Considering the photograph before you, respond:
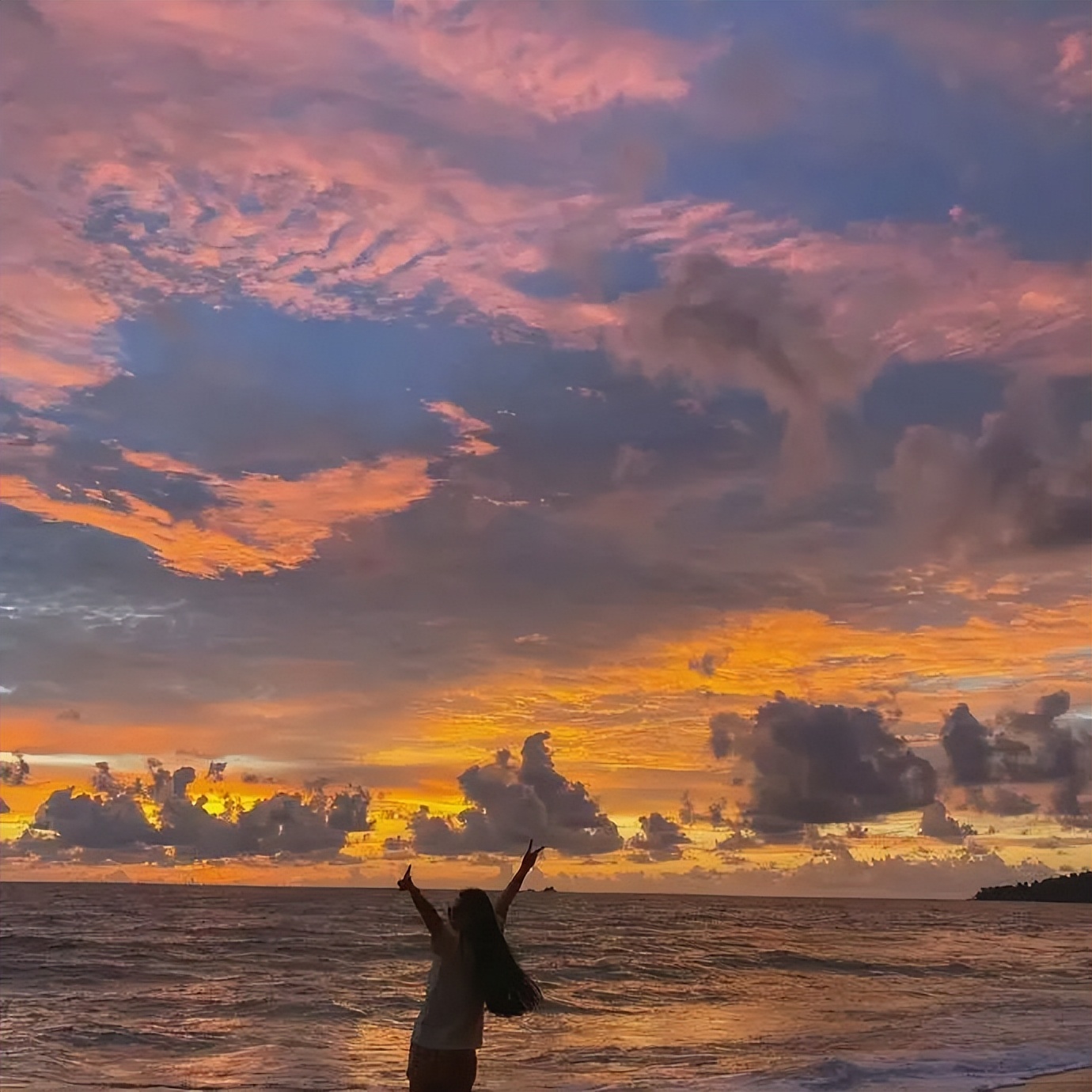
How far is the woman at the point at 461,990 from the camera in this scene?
233 inches

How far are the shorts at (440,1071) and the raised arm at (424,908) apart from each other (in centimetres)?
58

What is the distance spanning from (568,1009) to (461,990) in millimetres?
24051

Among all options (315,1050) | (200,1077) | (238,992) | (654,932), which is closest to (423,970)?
(238,992)

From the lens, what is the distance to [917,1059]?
17.5 m

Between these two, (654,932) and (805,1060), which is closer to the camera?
(805,1060)

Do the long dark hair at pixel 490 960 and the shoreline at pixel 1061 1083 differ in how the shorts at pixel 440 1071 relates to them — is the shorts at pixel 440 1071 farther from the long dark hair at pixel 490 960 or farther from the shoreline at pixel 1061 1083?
the shoreline at pixel 1061 1083

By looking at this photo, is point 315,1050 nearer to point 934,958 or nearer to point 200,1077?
point 200,1077

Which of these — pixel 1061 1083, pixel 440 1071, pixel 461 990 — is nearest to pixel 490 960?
pixel 461 990

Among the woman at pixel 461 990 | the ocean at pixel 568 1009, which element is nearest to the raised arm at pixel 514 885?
the woman at pixel 461 990

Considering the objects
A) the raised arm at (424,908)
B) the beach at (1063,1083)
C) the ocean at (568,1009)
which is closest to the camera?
the raised arm at (424,908)

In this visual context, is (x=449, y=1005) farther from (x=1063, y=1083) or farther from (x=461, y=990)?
(x=1063, y=1083)

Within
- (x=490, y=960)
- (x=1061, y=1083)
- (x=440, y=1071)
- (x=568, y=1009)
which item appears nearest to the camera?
(x=440, y=1071)

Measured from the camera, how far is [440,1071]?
591 cm

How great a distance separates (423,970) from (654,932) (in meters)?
27.7
